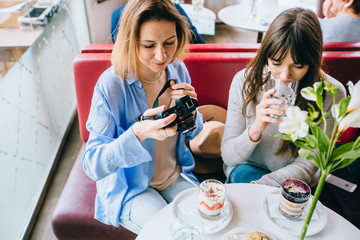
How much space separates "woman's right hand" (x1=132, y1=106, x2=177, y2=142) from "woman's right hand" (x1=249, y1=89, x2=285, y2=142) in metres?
0.36

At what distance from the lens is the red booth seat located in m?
1.48

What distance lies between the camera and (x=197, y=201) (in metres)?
1.13

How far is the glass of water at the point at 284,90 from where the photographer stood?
3.94 feet

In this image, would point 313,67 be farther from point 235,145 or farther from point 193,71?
point 193,71

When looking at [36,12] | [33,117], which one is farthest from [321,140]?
[36,12]

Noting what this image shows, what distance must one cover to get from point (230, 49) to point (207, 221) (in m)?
1.29

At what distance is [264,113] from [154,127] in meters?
0.45

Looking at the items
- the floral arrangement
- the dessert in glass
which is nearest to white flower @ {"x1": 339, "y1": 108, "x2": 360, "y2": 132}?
the floral arrangement

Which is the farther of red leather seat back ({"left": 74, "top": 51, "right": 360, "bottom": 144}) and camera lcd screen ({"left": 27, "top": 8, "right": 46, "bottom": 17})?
camera lcd screen ({"left": 27, "top": 8, "right": 46, "bottom": 17})

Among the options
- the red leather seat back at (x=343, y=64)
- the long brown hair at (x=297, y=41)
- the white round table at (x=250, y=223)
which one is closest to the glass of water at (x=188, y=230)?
the white round table at (x=250, y=223)

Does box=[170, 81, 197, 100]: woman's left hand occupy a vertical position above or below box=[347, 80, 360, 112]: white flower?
below

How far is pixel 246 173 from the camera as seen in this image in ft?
4.93

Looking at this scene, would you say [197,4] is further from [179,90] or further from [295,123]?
[295,123]

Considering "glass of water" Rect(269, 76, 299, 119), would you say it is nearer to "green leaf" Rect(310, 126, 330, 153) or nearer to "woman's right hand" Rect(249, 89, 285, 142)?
"woman's right hand" Rect(249, 89, 285, 142)
